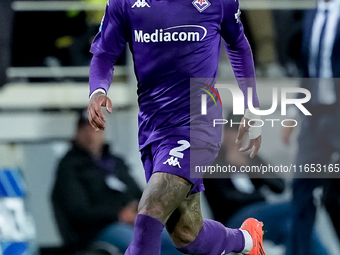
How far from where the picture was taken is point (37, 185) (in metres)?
4.86

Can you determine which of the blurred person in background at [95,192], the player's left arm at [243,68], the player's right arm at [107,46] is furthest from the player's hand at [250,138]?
the blurred person in background at [95,192]

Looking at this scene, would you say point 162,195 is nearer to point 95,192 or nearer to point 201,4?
point 201,4

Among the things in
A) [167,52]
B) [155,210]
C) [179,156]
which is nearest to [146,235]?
[155,210]

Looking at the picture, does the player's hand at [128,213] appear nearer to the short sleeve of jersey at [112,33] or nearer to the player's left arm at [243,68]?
the player's left arm at [243,68]

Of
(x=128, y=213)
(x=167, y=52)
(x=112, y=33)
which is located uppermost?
(x=112, y=33)

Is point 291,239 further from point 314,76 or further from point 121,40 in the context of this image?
point 121,40

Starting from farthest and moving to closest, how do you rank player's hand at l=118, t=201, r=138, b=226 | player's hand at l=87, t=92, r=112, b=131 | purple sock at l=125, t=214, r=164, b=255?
player's hand at l=118, t=201, r=138, b=226 < player's hand at l=87, t=92, r=112, b=131 < purple sock at l=125, t=214, r=164, b=255

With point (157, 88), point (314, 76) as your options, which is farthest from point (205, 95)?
point (314, 76)

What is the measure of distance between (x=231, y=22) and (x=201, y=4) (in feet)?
0.70

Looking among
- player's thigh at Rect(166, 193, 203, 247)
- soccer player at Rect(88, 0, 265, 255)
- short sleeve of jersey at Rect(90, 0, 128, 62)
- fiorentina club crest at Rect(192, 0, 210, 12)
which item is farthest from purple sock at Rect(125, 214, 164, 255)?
fiorentina club crest at Rect(192, 0, 210, 12)

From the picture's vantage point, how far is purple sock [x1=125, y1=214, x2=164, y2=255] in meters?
2.51

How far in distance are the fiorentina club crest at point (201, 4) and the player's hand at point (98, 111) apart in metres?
0.69

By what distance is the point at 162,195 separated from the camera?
257cm

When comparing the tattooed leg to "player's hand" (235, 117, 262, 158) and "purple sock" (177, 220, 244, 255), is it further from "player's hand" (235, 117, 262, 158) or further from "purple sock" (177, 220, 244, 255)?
"player's hand" (235, 117, 262, 158)
